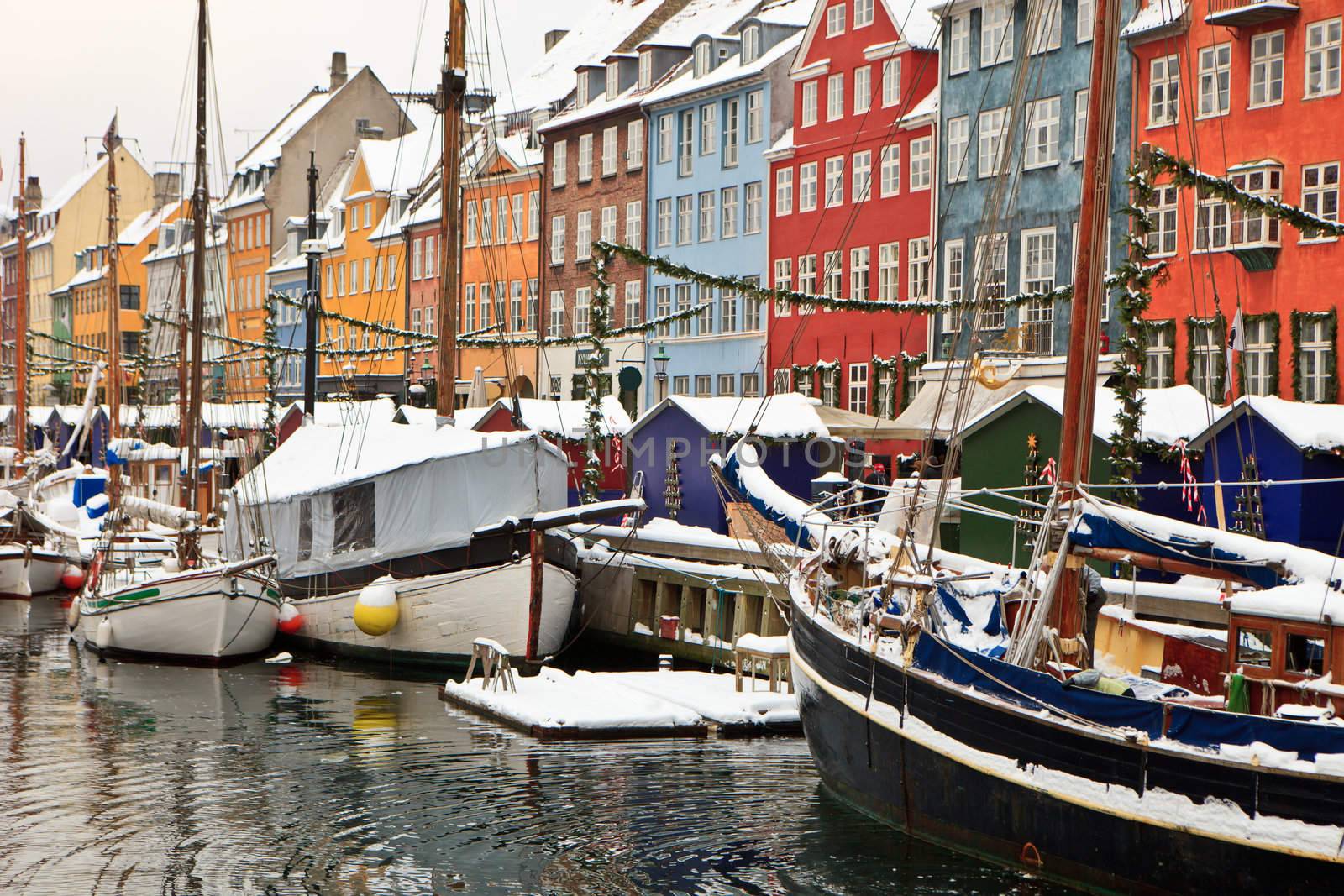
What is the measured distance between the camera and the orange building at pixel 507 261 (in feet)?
227

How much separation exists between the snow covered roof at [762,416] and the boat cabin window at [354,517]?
25.3ft

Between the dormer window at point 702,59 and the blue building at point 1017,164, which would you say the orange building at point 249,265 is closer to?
the dormer window at point 702,59

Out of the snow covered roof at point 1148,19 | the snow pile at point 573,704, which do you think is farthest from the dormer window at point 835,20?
the snow pile at point 573,704

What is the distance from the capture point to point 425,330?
77062mm

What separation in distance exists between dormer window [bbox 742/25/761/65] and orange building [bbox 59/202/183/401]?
60.0 meters

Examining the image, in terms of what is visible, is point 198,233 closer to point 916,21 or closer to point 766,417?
point 766,417

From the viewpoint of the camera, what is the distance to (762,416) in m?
37.5

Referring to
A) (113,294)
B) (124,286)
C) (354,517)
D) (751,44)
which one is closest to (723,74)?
(751,44)

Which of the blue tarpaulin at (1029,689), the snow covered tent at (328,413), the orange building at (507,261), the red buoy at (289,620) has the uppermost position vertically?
the orange building at (507,261)

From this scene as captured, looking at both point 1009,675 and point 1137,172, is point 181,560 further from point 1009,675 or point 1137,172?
point 1009,675

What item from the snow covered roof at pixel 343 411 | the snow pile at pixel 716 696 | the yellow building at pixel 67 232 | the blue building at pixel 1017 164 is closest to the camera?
the snow pile at pixel 716 696

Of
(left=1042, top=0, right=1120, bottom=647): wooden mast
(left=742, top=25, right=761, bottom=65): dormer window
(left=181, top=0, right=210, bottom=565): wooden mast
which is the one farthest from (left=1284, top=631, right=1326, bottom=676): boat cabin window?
(left=742, top=25, right=761, bottom=65): dormer window

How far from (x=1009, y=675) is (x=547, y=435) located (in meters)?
32.9

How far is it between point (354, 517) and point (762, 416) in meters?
9.40
